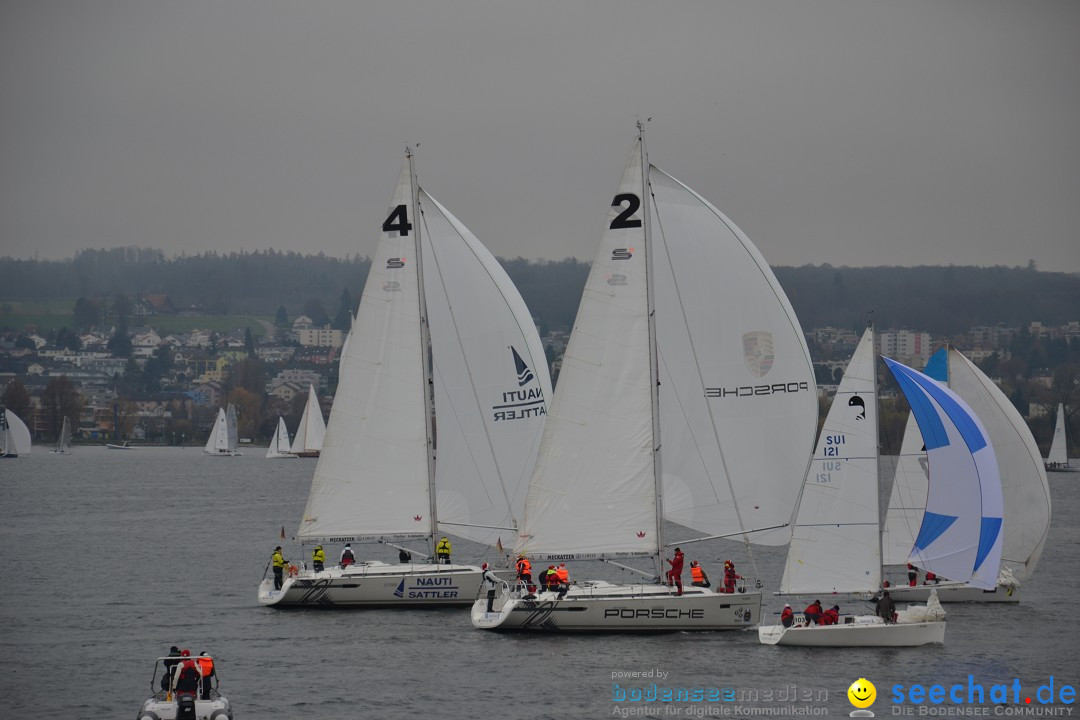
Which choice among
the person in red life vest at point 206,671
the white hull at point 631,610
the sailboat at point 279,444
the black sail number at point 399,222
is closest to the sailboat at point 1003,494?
the white hull at point 631,610

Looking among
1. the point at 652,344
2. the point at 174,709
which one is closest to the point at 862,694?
the point at 652,344

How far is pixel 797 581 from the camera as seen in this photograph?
34625 millimetres

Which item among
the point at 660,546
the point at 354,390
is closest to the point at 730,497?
the point at 660,546

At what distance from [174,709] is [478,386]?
17.3 meters

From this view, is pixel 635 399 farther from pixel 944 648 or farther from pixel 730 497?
pixel 944 648

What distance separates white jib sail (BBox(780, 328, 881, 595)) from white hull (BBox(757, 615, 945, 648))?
0.98m

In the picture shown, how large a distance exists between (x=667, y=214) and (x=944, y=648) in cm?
1192

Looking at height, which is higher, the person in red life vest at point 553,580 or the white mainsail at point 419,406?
the white mainsail at point 419,406

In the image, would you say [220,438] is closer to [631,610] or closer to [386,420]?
[386,420]

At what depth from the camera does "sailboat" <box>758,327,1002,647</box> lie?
34.2 metres

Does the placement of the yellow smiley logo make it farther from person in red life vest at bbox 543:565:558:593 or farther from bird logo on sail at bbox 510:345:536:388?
bird logo on sail at bbox 510:345:536:388

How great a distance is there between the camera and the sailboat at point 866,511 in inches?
1346

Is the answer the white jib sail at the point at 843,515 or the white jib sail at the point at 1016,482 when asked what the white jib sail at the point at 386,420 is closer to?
the white jib sail at the point at 843,515

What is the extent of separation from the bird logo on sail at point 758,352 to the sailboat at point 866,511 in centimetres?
180
